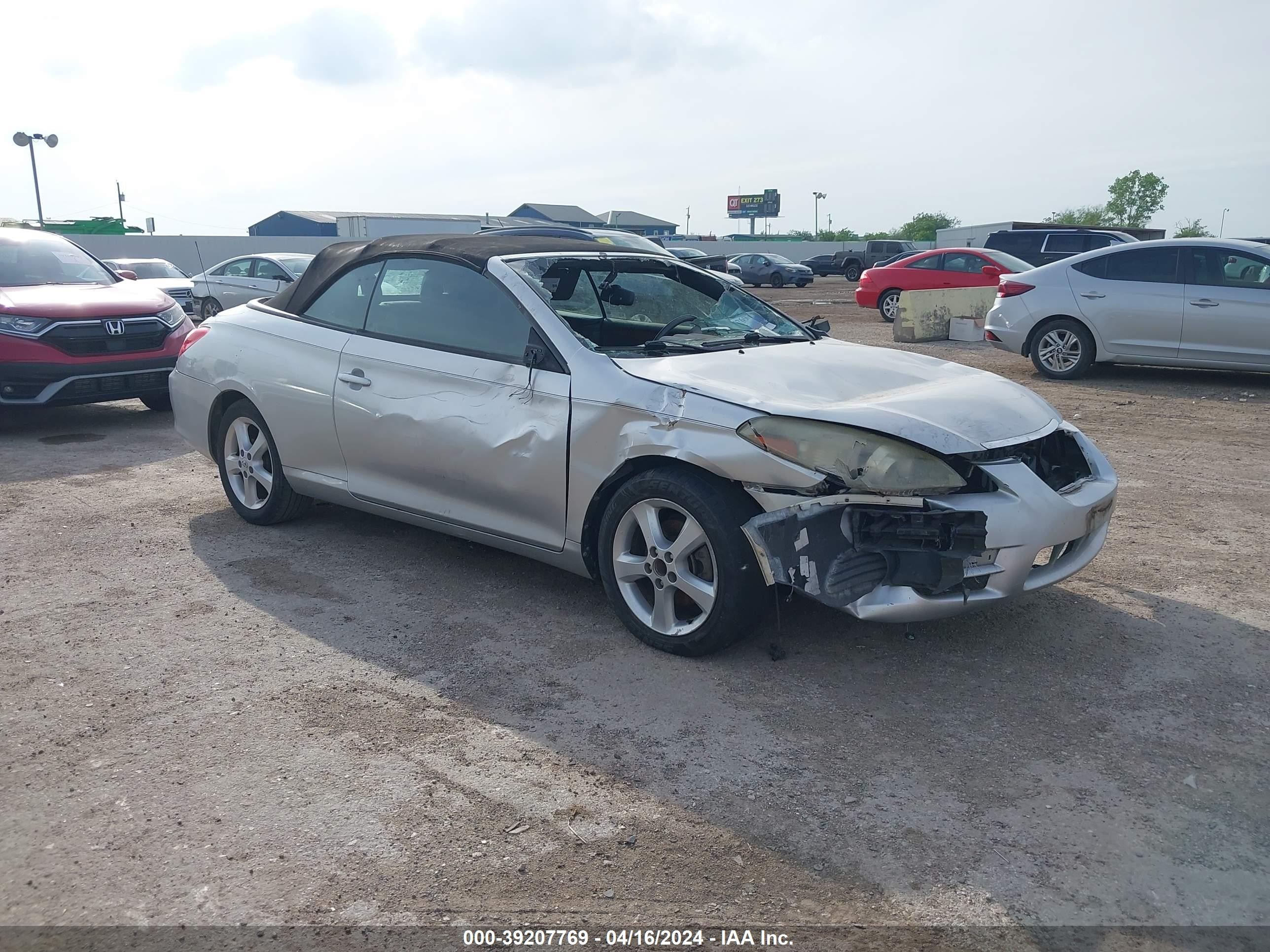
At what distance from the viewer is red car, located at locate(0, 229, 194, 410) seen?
849cm

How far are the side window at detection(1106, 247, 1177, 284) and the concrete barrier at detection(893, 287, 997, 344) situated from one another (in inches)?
190

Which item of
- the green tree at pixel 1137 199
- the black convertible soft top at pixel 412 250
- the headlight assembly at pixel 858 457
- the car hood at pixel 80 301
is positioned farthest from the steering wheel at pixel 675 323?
the green tree at pixel 1137 199

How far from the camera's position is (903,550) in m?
3.72

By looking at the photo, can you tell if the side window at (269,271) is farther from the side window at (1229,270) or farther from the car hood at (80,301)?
the side window at (1229,270)

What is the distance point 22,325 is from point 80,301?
56cm

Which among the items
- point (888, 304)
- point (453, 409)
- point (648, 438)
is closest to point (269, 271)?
point (888, 304)

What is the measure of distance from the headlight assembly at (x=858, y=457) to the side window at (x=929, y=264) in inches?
663

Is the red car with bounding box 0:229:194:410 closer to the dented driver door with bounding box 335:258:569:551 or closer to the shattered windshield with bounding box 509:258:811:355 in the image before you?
the dented driver door with bounding box 335:258:569:551

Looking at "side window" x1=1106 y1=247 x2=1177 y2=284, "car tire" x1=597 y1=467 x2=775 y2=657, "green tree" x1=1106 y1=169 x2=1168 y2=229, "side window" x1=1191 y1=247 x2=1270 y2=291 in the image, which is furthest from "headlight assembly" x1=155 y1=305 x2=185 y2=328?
"green tree" x1=1106 y1=169 x2=1168 y2=229

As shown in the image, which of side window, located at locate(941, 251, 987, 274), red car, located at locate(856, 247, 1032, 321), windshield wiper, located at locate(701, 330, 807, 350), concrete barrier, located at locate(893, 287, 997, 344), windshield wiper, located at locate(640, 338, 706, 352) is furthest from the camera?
side window, located at locate(941, 251, 987, 274)

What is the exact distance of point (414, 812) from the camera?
3008 mm

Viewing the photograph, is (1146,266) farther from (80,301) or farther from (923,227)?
(923,227)

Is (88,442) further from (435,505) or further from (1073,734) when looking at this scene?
(1073,734)

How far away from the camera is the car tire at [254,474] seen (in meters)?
5.73
